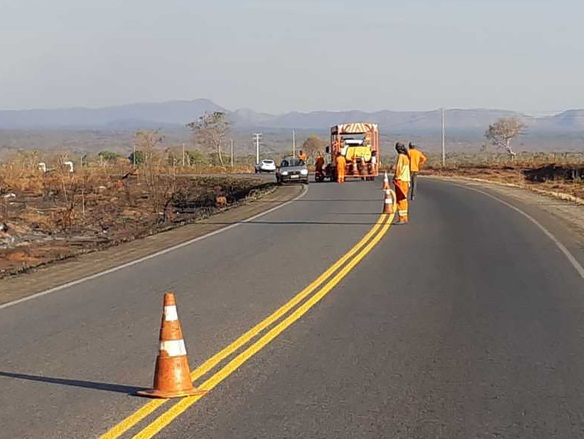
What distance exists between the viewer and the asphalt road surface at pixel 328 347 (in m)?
6.93

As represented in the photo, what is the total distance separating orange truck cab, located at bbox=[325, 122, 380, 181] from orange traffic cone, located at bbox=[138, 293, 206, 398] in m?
43.1

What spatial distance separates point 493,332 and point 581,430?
3.48 m

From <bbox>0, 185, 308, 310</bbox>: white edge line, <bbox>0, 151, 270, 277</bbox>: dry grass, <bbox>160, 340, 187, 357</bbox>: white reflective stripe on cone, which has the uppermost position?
<bbox>160, 340, 187, 357</bbox>: white reflective stripe on cone

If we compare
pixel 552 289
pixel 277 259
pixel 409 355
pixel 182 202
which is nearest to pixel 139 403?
pixel 409 355

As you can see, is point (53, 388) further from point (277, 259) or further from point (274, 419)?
point (277, 259)

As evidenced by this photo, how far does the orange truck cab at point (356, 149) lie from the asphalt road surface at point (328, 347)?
32845mm

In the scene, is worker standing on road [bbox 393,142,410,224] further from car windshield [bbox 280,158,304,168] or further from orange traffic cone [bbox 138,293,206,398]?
car windshield [bbox 280,158,304,168]

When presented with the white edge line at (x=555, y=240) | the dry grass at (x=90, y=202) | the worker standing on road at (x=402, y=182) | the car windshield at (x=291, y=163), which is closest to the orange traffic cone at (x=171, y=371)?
the white edge line at (x=555, y=240)

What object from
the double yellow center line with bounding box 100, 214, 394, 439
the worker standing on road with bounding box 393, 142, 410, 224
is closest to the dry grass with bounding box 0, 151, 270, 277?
the worker standing on road with bounding box 393, 142, 410, 224

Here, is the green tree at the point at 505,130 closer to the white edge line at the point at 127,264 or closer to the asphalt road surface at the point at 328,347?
the white edge line at the point at 127,264

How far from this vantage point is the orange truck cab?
50.8 metres

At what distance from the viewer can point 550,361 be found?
8758 millimetres

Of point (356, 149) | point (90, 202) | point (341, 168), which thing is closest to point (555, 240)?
point (341, 168)

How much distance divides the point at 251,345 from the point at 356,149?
42043 millimetres
